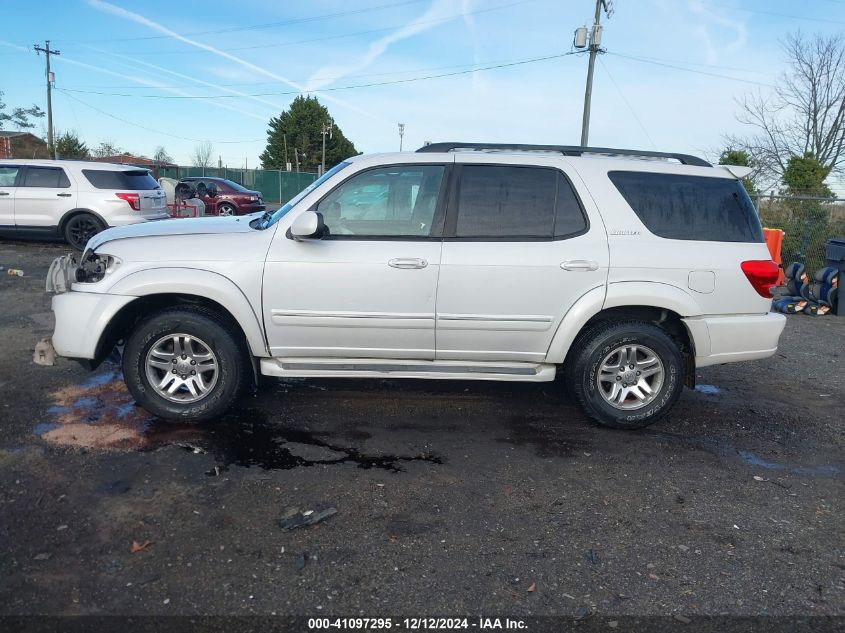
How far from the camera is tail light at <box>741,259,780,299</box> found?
4.50 metres

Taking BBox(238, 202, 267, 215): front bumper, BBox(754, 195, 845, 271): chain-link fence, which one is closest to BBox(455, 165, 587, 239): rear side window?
BBox(754, 195, 845, 271): chain-link fence

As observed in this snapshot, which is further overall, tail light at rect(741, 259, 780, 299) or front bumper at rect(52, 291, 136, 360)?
tail light at rect(741, 259, 780, 299)

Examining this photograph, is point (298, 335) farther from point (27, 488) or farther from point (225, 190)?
point (225, 190)

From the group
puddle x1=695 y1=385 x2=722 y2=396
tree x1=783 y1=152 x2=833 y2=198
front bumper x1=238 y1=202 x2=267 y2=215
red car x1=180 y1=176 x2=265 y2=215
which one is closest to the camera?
puddle x1=695 y1=385 x2=722 y2=396

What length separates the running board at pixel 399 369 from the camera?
4508 mm

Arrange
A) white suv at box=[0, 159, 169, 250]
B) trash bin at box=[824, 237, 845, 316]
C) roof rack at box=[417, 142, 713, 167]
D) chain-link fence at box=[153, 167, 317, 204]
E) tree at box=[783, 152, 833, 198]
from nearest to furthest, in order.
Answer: roof rack at box=[417, 142, 713, 167] → trash bin at box=[824, 237, 845, 316] → white suv at box=[0, 159, 169, 250] → tree at box=[783, 152, 833, 198] → chain-link fence at box=[153, 167, 317, 204]

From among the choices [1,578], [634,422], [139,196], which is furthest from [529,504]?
[139,196]

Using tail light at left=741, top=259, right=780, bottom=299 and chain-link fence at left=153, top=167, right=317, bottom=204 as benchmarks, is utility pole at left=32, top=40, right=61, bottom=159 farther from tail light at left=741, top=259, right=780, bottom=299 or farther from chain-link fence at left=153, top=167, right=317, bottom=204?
tail light at left=741, top=259, right=780, bottom=299

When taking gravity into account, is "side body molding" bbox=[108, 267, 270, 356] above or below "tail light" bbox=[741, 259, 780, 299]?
below

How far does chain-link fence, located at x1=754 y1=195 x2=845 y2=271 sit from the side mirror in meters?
10.7

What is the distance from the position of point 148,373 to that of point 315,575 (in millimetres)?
2278

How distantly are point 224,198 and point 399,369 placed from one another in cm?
1936

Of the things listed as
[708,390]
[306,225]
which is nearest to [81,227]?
[306,225]

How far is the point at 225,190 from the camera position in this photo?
22500 millimetres
